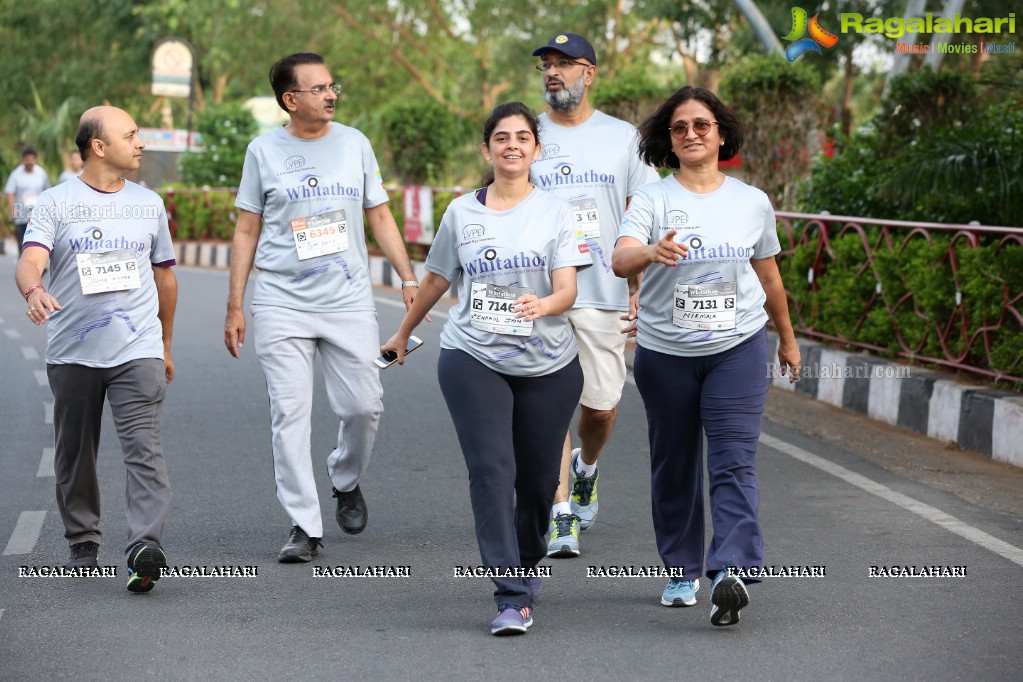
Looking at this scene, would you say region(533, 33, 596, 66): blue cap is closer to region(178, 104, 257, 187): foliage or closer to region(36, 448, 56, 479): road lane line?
region(36, 448, 56, 479): road lane line

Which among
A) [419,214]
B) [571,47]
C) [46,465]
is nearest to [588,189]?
[571,47]

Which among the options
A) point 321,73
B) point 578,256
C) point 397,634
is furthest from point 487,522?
point 321,73

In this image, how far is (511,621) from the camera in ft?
16.8

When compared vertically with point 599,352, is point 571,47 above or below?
above

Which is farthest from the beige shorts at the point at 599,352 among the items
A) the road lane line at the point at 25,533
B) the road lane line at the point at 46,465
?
the road lane line at the point at 46,465

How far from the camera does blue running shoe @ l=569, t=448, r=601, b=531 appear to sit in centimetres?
677

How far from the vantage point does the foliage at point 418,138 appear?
2581 cm

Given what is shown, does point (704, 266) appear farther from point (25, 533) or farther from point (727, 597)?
point (25, 533)

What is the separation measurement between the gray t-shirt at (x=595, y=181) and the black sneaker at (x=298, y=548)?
1.38m

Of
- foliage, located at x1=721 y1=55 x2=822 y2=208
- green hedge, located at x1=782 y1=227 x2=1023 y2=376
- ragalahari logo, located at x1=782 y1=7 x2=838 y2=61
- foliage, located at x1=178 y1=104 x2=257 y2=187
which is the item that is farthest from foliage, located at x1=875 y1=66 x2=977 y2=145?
foliage, located at x1=178 y1=104 x2=257 y2=187

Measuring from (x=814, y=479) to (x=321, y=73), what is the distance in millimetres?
3217

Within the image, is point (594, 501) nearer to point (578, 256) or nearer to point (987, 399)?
point (578, 256)

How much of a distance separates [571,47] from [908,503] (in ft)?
8.41

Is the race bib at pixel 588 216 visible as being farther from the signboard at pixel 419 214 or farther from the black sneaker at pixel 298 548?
the signboard at pixel 419 214
